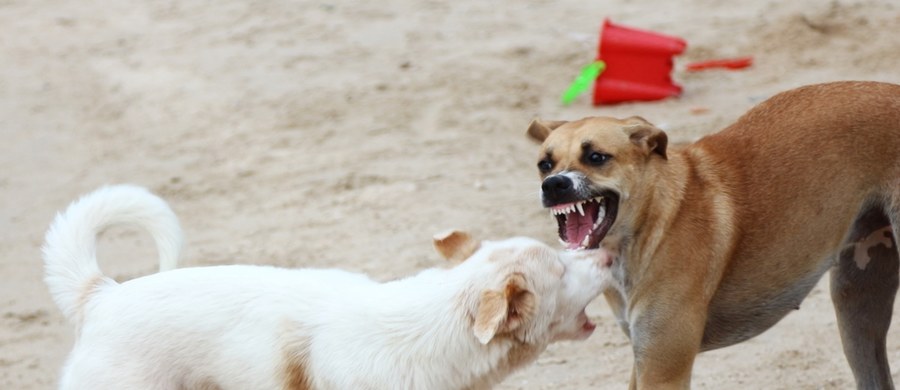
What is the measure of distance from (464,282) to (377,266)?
289 centimetres

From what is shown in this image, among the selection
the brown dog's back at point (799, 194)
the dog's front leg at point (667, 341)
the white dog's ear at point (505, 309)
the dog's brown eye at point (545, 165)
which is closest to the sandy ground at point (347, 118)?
the brown dog's back at point (799, 194)

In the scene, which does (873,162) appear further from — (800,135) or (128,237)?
(128,237)

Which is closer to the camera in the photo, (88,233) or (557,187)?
(557,187)

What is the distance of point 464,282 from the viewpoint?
491 centimetres

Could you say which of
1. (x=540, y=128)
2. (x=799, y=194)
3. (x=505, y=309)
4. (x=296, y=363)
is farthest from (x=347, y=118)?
(x=505, y=309)

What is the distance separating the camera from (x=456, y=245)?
5238 millimetres

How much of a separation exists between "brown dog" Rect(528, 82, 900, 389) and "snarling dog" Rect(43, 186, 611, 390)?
0.28m

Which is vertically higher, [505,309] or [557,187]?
[557,187]

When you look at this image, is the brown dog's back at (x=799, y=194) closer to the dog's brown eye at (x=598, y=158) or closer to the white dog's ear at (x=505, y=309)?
the dog's brown eye at (x=598, y=158)

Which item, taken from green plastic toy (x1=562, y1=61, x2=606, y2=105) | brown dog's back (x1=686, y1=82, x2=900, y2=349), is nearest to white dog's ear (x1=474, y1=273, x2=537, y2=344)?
brown dog's back (x1=686, y1=82, x2=900, y2=349)

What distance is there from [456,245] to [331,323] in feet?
1.86

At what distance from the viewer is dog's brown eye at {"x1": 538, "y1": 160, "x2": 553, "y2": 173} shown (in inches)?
214

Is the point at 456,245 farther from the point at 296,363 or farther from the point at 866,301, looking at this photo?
the point at 866,301

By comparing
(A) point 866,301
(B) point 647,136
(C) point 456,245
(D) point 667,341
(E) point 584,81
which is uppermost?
(B) point 647,136
